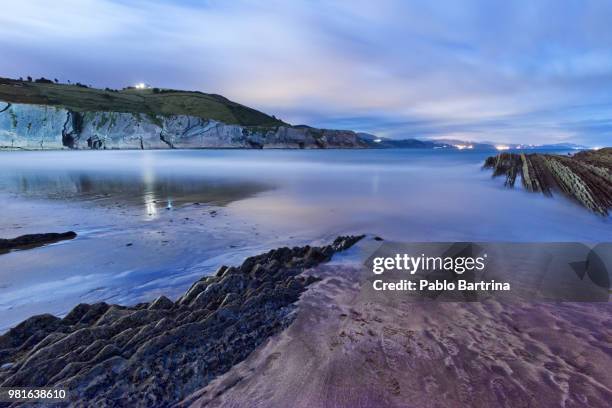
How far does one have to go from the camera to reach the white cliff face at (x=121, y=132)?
3900 inches

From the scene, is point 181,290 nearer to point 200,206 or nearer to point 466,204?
point 200,206

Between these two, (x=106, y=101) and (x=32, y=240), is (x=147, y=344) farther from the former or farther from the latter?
(x=106, y=101)

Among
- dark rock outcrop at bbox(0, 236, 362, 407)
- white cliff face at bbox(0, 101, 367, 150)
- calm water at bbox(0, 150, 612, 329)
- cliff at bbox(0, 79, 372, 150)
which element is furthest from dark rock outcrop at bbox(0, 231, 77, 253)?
cliff at bbox(0, 79, 372, 150)

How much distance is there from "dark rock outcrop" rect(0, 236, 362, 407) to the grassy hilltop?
452 feet

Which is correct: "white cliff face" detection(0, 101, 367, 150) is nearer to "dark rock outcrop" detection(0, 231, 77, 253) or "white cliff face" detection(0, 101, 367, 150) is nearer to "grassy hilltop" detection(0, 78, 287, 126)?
"grassy hilltop" detection(0, 78, 287, 126)

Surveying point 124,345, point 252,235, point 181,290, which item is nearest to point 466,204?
point 252,235

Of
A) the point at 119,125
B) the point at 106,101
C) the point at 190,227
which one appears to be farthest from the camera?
the point at 106,101

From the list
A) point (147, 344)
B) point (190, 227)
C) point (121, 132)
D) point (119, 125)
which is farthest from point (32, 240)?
point (121, 132)

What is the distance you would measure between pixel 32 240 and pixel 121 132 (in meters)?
131

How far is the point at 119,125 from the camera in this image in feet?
388

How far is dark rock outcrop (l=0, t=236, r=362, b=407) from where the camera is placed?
132 inches

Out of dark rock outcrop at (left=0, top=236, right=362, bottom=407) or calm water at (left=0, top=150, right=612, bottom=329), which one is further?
calm water at (left=0, top=150, right=612, bottom=329)

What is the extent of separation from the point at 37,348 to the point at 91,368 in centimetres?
116

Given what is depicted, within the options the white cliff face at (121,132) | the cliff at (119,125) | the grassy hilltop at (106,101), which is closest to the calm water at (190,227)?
the white cliff face at (121,132)
